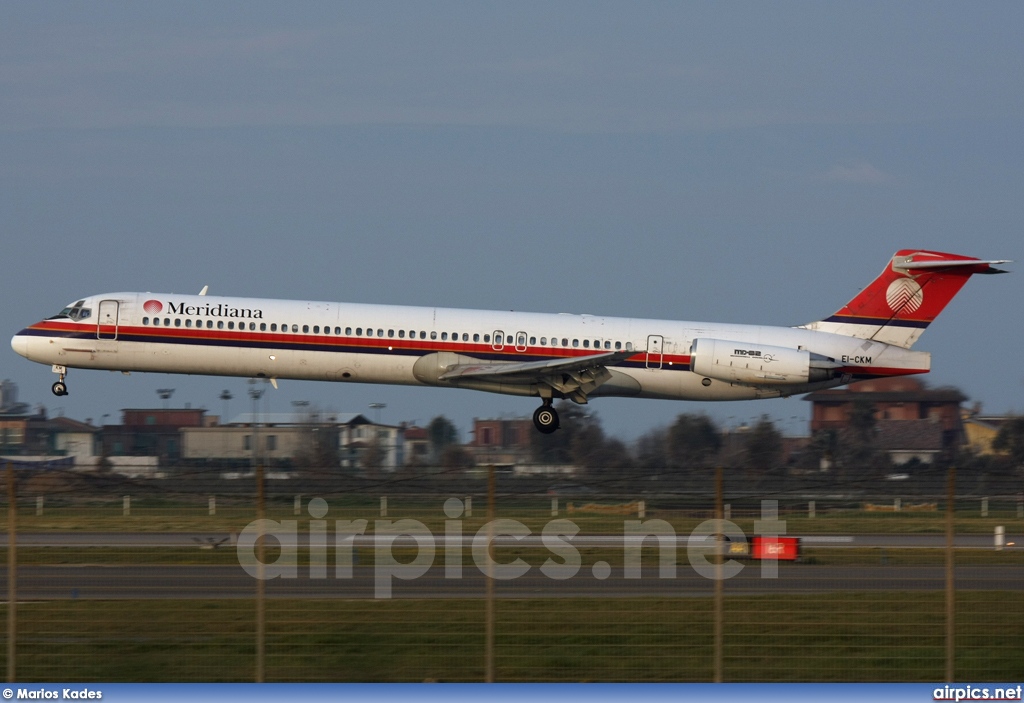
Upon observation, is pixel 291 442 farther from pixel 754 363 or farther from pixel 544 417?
pixel 754 363

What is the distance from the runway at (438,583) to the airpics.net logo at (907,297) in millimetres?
16158

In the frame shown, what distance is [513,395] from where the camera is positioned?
33.9 m

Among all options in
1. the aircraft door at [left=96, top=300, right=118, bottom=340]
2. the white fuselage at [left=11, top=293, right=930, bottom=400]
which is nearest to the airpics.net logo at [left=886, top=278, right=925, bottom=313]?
the white fuselage at [left=11, top=293, right=930, bottom=400]

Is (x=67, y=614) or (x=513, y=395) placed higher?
(x=513, y=395)

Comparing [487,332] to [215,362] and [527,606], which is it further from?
[527,606]

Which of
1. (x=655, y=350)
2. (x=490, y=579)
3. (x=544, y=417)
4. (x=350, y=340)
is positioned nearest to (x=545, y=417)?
(x=544, y=417)

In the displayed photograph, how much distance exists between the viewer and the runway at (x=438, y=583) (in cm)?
1541

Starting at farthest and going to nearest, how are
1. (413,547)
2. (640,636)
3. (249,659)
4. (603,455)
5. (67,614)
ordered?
(603,455)
(413,547)
(67,614)
(640,636)
(249,659)

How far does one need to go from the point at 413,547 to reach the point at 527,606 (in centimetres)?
494

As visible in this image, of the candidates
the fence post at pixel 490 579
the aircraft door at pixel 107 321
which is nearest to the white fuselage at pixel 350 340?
the aircraft door at pixel 107 321

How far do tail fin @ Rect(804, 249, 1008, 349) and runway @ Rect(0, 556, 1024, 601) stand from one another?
1605cm

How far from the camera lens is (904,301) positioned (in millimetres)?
34125

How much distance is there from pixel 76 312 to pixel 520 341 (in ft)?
37.9

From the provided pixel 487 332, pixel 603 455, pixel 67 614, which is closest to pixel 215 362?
pixel 487 332
